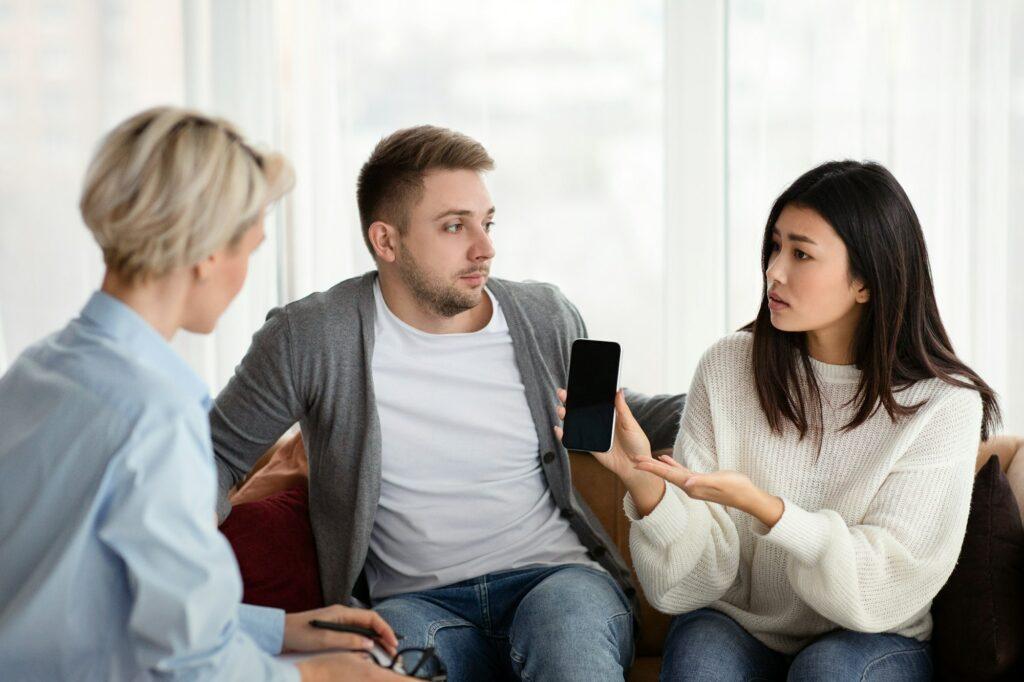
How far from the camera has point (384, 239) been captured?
2.17 metres

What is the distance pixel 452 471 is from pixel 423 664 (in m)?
0.41

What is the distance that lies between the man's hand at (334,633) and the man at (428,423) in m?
0.34

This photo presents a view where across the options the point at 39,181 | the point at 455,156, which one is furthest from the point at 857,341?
the point at 39,181

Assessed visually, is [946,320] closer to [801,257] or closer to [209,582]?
[801,257]

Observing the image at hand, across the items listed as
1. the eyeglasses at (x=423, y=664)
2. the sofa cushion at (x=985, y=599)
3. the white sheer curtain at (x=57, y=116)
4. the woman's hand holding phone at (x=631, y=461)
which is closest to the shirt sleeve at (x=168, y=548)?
the eyeglasses at (x=423, y=664)

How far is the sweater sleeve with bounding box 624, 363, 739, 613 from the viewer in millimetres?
1866

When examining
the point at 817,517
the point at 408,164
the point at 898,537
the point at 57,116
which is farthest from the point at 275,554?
the point at 57,116

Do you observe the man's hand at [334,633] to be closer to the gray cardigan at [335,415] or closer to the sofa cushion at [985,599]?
the gray cardigan at [335,415]

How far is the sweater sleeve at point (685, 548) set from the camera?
1.87 meters

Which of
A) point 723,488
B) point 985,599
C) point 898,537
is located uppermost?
point 723,488

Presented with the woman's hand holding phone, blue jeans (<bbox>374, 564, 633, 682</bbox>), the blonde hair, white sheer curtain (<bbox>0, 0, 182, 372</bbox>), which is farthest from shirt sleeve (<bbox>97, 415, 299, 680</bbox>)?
white sheer curtain (<bbox>0, 0, 182, 372</bbox>)

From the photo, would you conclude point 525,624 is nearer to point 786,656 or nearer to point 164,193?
point 786,656

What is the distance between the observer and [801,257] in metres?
1.87

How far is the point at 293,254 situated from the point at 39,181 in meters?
0.72
